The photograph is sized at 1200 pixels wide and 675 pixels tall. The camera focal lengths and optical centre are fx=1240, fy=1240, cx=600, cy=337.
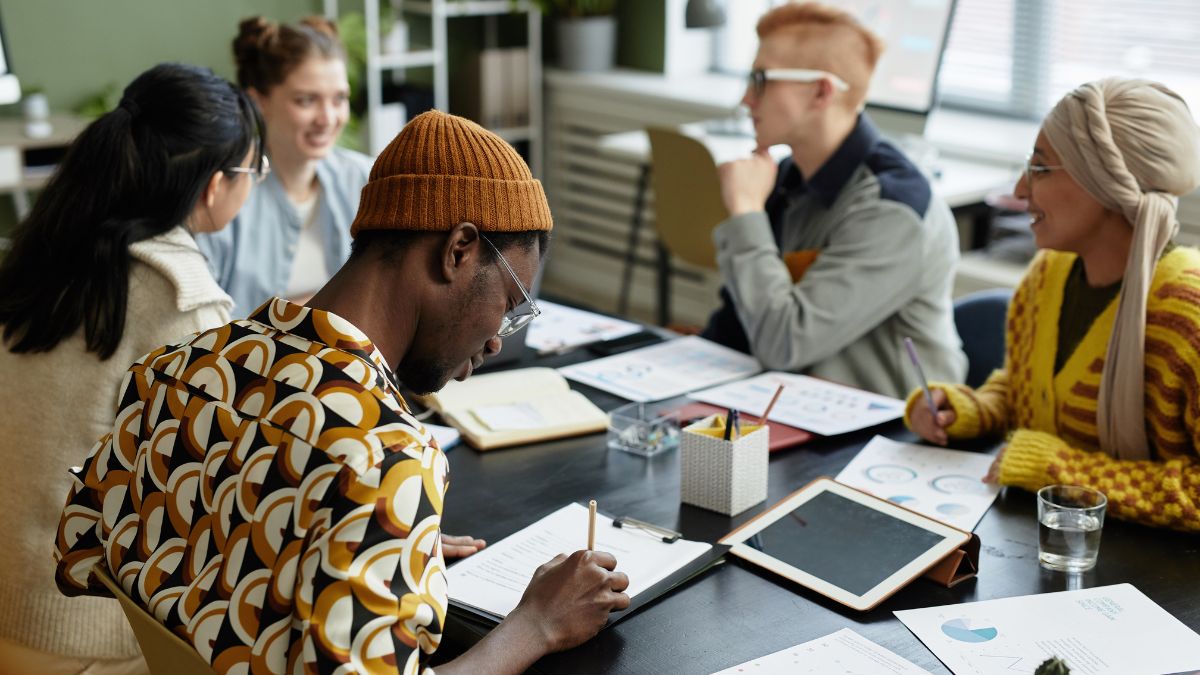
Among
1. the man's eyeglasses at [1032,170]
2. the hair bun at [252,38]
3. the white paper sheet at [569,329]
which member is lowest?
the white paper sheet at [569,329]

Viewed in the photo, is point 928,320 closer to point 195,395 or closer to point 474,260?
point 474,260

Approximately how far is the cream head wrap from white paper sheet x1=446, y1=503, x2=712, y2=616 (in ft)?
2.17

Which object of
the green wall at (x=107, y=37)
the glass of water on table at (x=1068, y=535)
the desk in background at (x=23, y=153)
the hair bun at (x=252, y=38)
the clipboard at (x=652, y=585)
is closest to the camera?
the clipboard at (x=652, y=585)

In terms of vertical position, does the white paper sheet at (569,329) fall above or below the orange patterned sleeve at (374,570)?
below

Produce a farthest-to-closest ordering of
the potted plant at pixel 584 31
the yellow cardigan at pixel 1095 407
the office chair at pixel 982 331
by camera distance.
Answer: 1. the potted plant at pixel 584 31
2. the office chair at pixel 982 331
3. the yellow cardigan at pixel 1095 407

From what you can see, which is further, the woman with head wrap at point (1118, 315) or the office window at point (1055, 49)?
the office window at point (1055, 49)

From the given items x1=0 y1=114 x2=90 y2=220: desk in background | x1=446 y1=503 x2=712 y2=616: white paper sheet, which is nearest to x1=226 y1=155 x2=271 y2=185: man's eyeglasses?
x1=446 y1=503 x2=712 y2=616: white paper sheet

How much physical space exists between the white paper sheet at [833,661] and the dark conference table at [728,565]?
0.06 ft

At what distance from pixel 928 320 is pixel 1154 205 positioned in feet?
2.42

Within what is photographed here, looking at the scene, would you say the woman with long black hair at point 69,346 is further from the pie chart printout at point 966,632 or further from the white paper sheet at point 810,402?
the pie chart printout at point 966,632

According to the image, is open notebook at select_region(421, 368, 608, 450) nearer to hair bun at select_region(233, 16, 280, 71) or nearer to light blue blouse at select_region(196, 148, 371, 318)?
light blue blouse at select_region(196, 148, 371, 318)

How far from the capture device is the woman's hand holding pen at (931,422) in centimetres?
198

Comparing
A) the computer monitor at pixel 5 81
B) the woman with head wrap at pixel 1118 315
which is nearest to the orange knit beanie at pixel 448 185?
the woman with head wrap at pixel 1118 315

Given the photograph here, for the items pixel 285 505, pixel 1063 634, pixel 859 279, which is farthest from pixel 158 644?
pixel 859 279
